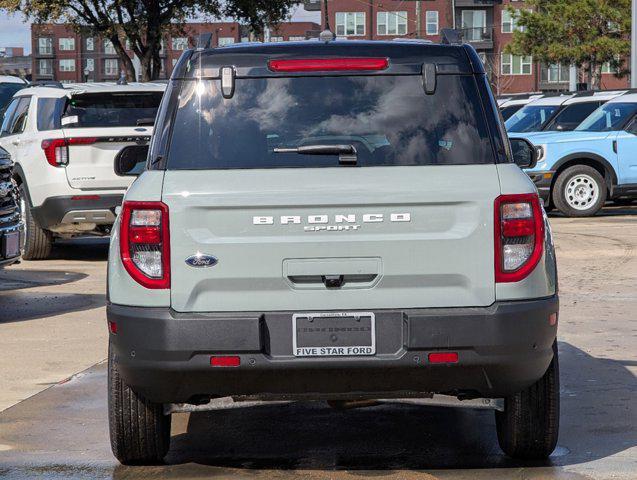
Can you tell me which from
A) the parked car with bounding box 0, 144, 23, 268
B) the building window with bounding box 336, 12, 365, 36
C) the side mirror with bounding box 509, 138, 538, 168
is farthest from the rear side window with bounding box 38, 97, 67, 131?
the building window with bounding box 336, 12, 365, 36

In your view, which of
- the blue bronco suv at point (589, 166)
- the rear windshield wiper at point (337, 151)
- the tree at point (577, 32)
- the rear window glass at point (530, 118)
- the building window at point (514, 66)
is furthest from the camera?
the building window at point (514, 66)

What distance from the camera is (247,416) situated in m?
7.16

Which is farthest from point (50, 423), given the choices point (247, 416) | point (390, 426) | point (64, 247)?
point (64, 247)

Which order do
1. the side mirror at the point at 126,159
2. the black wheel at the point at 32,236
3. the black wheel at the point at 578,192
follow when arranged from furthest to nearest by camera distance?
the black wheel at the point at 578,192 → the black wheel at the point at 32,236 → the side mirror at the point at 126,159

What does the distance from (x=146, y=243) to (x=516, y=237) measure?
1.42 m

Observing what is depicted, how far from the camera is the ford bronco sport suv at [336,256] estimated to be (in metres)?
5.27

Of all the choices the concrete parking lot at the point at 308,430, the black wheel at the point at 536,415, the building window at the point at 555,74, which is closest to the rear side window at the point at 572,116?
the concrete parking lot at the point at 308,430

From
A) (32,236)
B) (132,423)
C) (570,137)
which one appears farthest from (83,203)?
(570,137)

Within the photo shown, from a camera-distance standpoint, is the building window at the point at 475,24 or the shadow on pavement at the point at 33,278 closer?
the shadow on pavement at the point at 33,278

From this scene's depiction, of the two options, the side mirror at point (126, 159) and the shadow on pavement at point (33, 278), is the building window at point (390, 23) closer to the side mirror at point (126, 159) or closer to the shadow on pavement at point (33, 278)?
the shadow on pavement at point (33, 278)

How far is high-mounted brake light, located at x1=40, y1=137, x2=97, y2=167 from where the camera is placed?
554 inches

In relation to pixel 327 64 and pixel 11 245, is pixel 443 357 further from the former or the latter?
pixel 11 245

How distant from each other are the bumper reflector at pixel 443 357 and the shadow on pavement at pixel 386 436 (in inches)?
32.3

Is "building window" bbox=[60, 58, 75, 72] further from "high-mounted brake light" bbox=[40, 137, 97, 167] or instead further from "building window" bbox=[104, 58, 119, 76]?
"high-mounted brake light" bbox=[40, 137, 97, 167]
